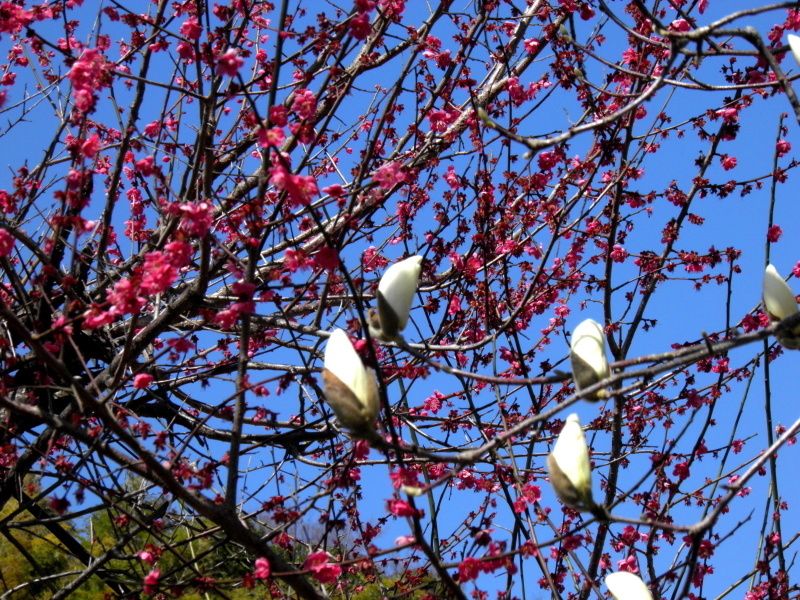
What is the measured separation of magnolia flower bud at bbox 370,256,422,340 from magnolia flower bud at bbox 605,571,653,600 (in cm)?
52

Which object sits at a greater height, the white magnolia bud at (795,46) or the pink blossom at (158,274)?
the pink blossom at (158,274)

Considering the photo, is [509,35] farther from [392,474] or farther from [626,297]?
[392,474]

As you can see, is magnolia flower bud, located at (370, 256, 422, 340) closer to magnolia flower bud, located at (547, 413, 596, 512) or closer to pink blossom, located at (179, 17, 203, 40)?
magnolia flower bud, located at (547, 413, 596, 512)

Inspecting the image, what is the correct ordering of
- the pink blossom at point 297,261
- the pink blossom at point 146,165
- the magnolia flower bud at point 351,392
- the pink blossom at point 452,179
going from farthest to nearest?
the pink blossom at point 452,179, the pink blossom at point 146,165, the pink blossom at point 297,261, the magnolia flower bud at point 351,392

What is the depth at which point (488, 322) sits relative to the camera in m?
3.02

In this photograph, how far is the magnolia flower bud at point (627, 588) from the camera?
1.22 metres

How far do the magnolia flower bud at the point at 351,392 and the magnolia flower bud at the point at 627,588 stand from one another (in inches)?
18.7

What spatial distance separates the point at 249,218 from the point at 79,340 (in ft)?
5.35

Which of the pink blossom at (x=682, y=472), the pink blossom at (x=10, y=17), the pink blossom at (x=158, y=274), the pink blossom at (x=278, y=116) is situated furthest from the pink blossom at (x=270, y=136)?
the pink blossom at (x=682, y=472)

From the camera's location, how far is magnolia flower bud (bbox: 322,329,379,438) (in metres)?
1.11

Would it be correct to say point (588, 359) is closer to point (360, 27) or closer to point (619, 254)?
point (360, 27)

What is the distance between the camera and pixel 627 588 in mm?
1225

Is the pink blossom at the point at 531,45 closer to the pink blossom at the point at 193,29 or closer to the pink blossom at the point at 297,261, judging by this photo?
the pink blossom at the point at 193,29

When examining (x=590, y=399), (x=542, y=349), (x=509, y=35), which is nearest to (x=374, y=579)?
(x=542, y=349)
